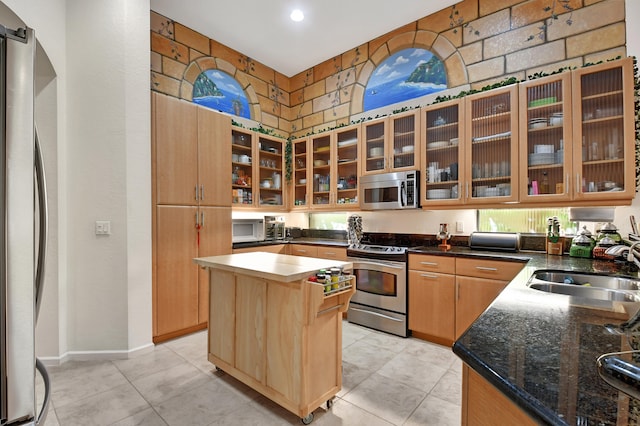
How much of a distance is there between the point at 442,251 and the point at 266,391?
2.05m

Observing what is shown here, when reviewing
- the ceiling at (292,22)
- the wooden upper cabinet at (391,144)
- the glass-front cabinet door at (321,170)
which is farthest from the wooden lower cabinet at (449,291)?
the ceiling at (292,22)

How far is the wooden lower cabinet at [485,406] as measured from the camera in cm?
66

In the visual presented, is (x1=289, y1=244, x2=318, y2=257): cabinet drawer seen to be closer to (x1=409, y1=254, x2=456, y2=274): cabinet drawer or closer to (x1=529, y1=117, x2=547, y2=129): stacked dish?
(x1=409, y1=254, x2=456, y2=274): cabinet drawer

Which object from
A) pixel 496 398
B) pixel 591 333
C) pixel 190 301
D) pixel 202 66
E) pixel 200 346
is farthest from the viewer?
pixel 202 66

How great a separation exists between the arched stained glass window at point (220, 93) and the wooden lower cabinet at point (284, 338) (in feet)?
9.20

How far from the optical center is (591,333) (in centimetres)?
90

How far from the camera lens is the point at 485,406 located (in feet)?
2.52

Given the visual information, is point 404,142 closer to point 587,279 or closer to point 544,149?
point 544,149

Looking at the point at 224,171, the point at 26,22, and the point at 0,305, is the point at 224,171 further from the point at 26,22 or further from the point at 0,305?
the point at 0,305

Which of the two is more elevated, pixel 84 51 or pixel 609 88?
pixel 84 51

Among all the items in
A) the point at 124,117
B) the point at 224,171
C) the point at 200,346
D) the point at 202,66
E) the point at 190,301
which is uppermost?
the point at 202,66

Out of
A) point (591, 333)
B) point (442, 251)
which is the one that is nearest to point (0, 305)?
point (591, 333)

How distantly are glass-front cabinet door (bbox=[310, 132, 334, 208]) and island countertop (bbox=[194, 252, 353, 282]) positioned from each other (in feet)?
6.68

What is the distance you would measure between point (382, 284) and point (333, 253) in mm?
788
